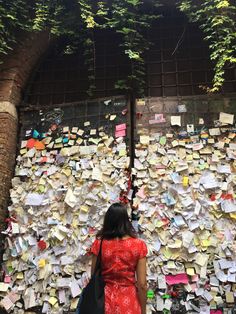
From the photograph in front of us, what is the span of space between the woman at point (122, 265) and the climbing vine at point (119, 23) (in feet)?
7.98

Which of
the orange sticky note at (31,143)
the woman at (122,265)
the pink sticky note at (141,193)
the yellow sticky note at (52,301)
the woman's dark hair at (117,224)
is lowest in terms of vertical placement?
the yellow sticky note at (52,301)

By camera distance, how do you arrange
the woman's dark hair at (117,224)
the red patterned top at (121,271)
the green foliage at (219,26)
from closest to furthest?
the red patterned top at (121,271) < the woman's dark hair at (117,224) < the green foliage at (219,26)

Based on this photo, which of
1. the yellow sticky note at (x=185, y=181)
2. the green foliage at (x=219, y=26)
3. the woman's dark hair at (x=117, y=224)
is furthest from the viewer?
the green foliage at (x=219, y=26)

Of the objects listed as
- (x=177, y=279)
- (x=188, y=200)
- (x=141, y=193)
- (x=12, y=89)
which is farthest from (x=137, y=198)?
(x=12, y=89)

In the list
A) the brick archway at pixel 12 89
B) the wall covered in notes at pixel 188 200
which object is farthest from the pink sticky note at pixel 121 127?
the brick archway at pixel 12 89

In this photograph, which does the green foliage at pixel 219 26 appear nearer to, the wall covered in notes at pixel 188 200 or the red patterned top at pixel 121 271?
the wall covered in notes at pixel 188 200

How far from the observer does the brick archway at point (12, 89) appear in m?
4.83

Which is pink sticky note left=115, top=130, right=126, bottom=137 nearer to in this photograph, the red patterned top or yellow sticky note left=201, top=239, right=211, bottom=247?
yellow sticky note left=201, top=239, right=211, bottom=247

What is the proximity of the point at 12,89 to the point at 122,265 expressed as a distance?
335 centimetres

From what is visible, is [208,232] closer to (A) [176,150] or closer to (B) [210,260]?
(B) [210,260]

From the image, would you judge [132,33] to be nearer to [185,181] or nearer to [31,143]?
[31,143]

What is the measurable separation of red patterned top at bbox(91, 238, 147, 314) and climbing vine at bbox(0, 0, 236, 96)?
2.51 meters

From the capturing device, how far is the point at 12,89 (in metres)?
5.16

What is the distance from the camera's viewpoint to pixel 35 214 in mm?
4656
